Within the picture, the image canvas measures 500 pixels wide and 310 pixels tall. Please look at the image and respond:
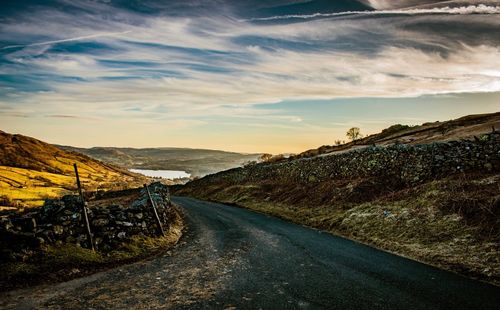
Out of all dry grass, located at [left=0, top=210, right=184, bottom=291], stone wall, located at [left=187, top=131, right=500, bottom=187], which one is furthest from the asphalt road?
stone wall, located at [left=187, top=131, right=500, bottom=187]

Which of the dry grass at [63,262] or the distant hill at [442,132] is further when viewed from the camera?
the distant hill at [442,132]

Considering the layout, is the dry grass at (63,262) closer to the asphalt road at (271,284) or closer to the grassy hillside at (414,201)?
the asphalt road at (271,284)

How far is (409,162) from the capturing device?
2528cm

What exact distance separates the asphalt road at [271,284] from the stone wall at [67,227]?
2644mm

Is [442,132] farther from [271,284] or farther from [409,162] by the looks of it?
[271,284]

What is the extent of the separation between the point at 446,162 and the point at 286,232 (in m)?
12.0

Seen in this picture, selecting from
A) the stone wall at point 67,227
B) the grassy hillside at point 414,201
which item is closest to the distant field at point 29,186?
the grassy hillside at point 414,201

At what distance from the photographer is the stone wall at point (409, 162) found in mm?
21656

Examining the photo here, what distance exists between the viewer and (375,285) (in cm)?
1031

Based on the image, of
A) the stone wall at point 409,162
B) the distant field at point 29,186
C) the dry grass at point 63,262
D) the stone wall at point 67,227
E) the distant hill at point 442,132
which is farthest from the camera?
the distant field at point 29,186

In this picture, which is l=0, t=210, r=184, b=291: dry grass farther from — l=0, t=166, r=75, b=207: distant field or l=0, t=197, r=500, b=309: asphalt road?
l=0, t=166, r=75, b=207: distant field

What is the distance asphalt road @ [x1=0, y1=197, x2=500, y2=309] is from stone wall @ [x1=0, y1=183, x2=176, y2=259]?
2.64m

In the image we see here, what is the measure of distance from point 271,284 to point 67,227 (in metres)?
9.28

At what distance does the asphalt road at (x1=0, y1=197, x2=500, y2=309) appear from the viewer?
9.12 m
